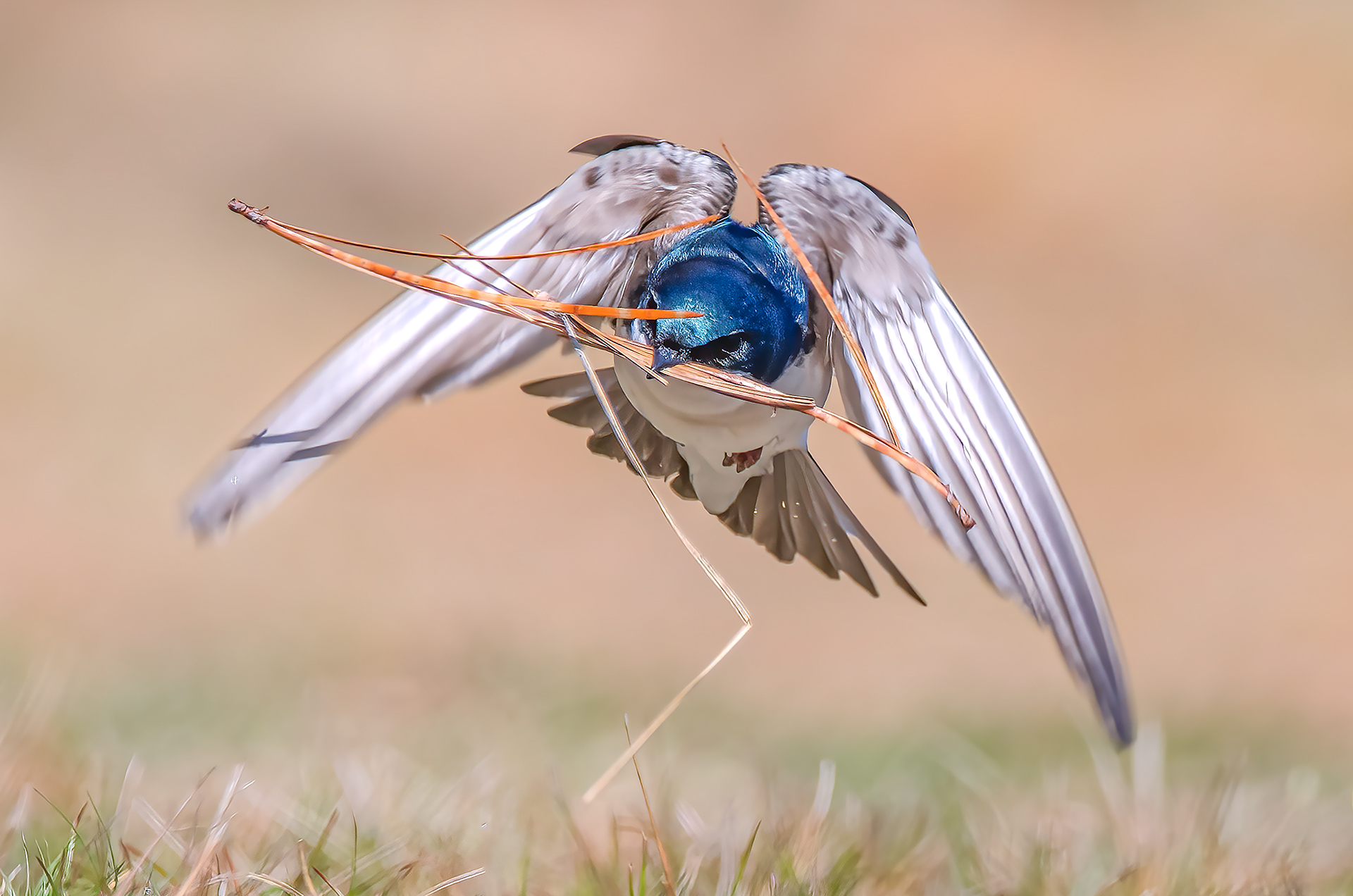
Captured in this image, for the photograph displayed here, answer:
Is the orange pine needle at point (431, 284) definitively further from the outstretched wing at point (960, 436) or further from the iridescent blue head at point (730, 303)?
the outstretched wing at point (960, 436)

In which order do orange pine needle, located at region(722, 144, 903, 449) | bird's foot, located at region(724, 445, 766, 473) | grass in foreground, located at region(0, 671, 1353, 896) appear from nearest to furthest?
orange pine needle, located at region(722, 144, 903, 449), grass in foreground, located at region(0, 671, 1353, 896), bird's foot, located at region(724, 445, 766, 473)

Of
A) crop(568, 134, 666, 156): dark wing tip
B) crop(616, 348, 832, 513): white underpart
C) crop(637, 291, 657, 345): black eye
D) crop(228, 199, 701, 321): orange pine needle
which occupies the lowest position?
crop(616, 348, 832, 513): white underpart

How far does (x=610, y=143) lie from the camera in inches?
66.1

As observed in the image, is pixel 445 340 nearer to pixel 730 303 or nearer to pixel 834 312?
pixel 730 303

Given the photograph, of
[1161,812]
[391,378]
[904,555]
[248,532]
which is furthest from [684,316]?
[248,532]

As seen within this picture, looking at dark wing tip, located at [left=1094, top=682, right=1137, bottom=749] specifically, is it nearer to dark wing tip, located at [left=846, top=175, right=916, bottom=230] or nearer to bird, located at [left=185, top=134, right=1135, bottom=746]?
bird, located at [left=185, top=134, right=1135, bottom=746]

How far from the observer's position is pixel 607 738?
2832 millimetres

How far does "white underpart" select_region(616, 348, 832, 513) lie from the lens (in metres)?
1.55

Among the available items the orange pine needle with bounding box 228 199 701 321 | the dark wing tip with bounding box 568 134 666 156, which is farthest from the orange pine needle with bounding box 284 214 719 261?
the dark wing tip with bounding box 568 134 666 156

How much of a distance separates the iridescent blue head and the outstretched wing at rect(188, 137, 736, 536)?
0.09 metres

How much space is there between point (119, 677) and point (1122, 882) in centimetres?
261

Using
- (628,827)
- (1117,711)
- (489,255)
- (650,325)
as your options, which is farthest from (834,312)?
(628,827)

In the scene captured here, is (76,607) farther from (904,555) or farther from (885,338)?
(885,338)

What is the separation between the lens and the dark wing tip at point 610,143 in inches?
64.9
